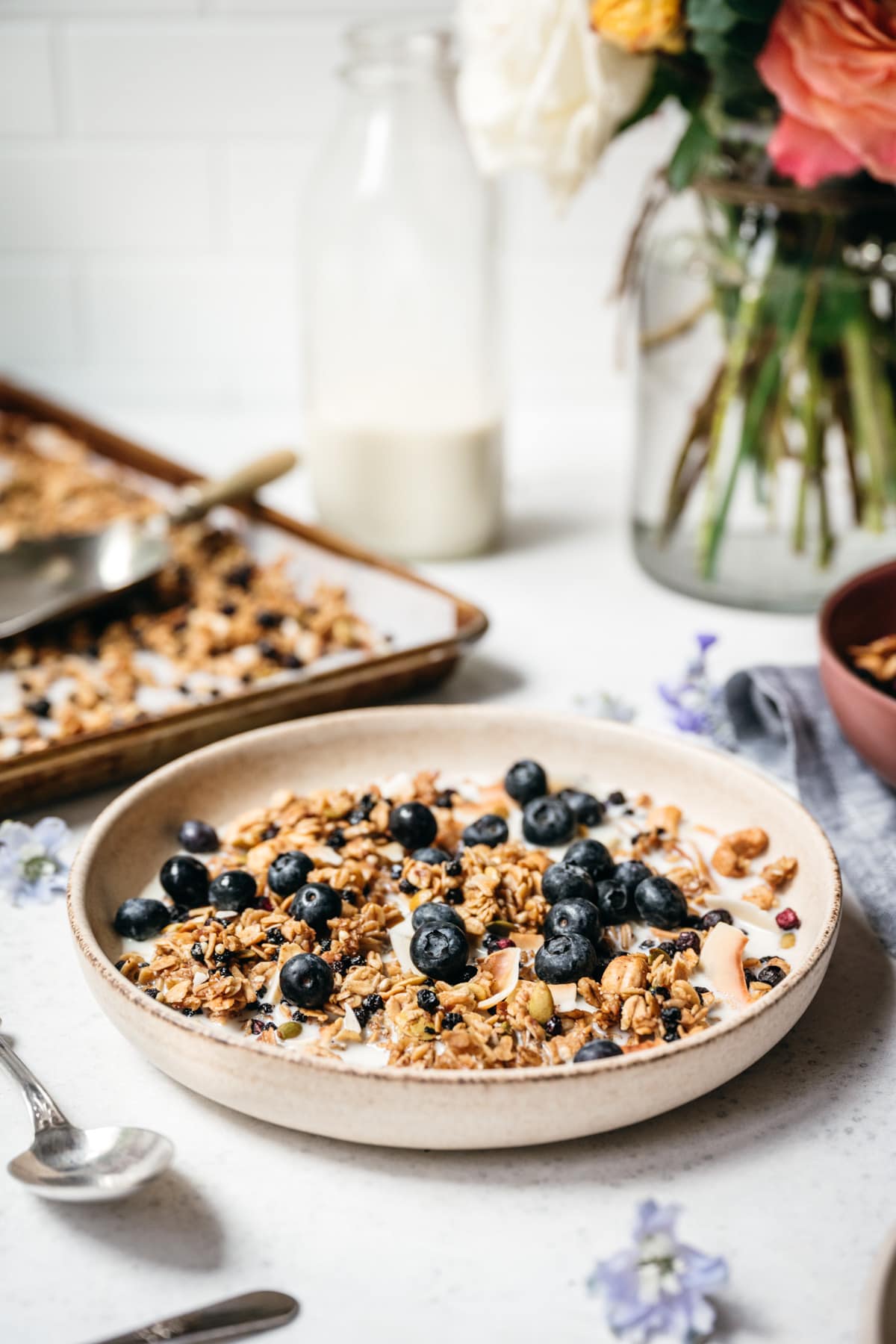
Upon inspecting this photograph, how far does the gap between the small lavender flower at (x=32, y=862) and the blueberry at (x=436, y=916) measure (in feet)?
0.71

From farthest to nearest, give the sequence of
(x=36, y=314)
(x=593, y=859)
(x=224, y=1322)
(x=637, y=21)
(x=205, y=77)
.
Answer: (x=36, y=314), (x=205, y=77), (x=637, y=21), (x=593, y=859), (x=224, y=1322)

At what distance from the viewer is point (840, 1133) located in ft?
1.86

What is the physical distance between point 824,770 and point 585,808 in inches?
6.6

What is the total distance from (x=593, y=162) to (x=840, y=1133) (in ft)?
2.04

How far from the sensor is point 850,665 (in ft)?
2.67

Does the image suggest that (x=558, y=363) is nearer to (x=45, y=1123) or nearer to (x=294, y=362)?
(x=294, y=362)

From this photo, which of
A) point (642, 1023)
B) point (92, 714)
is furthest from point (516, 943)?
point (92, 714)

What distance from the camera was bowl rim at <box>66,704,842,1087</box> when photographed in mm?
500

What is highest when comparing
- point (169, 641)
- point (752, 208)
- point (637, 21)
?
point (637, 21)

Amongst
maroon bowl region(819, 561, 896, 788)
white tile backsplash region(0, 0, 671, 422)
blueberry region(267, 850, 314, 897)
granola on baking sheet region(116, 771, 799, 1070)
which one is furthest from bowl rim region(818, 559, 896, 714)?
white tile backsplash region(0, 0, 671, 422)

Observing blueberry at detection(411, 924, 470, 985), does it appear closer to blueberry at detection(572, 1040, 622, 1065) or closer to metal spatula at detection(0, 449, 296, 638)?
blueberry at detection(572, 1040, 622, 1065)

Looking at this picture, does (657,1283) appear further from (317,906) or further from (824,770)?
(824,770)

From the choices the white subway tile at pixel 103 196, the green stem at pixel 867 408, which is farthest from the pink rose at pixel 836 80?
the white subway tile at pixel 103 196

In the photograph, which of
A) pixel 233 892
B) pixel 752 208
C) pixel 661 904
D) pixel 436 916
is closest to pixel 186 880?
pixel 233 892
